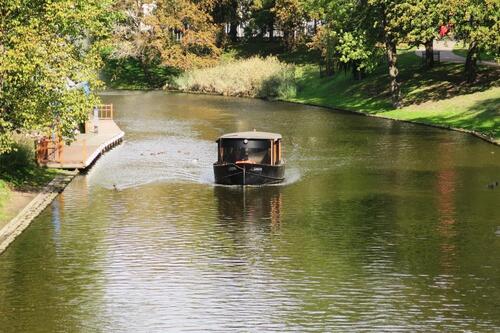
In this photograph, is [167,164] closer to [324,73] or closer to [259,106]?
[259,106]

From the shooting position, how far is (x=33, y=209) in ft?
141

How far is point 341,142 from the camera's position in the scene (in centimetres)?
6956

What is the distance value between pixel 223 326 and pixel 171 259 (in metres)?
8.12

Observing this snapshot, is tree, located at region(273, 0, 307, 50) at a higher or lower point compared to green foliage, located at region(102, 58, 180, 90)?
higher

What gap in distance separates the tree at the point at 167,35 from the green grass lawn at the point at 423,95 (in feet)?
80.1

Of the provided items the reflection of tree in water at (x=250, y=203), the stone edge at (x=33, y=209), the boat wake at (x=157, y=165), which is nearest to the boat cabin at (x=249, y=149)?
the boat wake at (x=157, y=165)

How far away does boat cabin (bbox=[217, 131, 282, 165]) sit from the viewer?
169 ft

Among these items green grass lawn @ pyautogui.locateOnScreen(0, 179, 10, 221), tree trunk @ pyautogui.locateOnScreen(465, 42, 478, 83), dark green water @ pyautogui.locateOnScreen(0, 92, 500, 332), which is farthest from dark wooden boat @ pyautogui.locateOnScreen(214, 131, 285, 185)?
tree trunk @ pyautogui.locateOnScreen(465, 42, 478, 83)

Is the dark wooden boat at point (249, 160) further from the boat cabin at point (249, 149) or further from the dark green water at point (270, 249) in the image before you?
the dark green water at point (270, 249)

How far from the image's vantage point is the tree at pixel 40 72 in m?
39.8

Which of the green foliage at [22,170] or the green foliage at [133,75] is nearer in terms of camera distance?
the green foliage at [22,170]

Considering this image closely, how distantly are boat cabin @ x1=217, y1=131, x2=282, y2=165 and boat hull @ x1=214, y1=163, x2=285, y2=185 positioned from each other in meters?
0.67

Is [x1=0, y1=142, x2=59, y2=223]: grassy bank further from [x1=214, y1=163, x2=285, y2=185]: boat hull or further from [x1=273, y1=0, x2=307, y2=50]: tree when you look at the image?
[x1=273, y1=0, x2=307, y2=50]: tree

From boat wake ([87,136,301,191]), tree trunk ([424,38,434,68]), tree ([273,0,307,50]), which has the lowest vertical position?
boat wake ([87,136,301,191])
